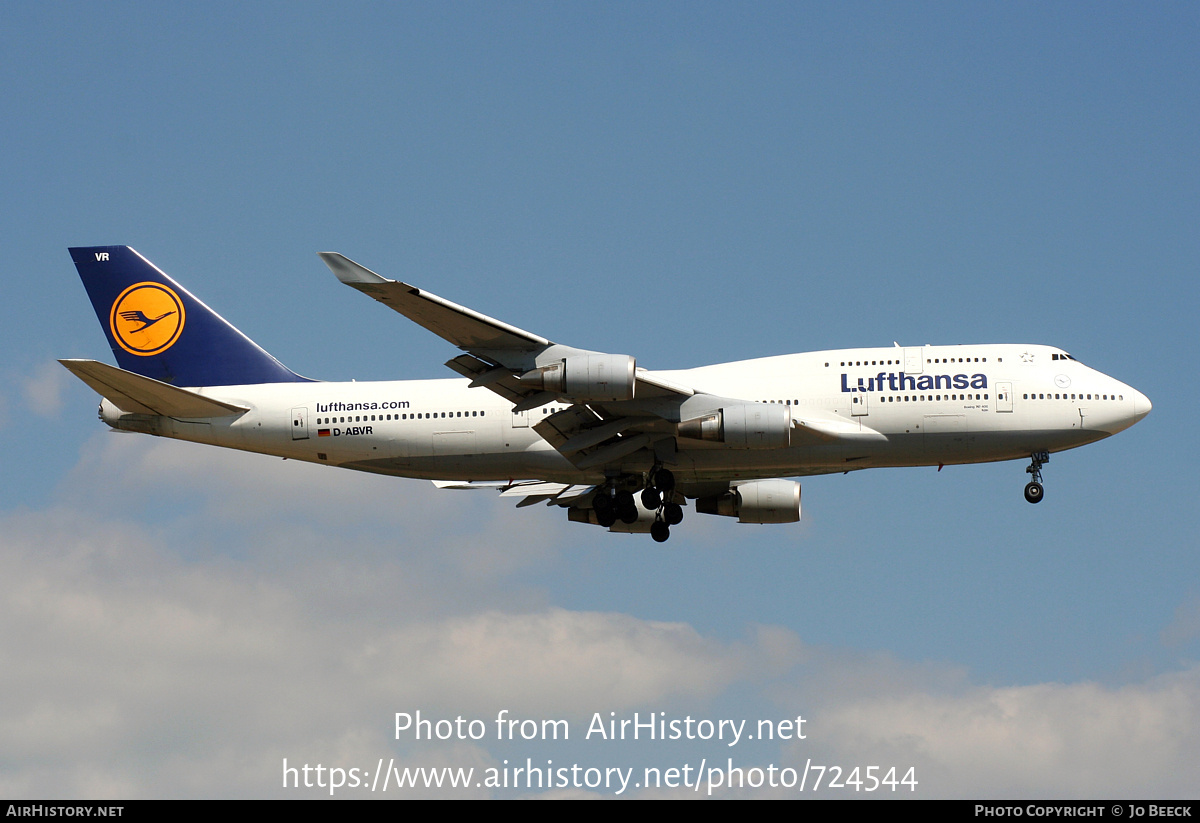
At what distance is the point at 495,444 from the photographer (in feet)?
130

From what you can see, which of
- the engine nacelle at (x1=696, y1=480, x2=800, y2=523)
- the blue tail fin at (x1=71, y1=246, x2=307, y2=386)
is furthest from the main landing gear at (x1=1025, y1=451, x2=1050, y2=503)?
the blue tail fin at (x1=71, y1=246, x2=307, y2=386)

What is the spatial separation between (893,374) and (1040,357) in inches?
179

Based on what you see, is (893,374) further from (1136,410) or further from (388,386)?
(388,386)

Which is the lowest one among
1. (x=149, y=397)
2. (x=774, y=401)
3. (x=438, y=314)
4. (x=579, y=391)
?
(x=579, y=391)

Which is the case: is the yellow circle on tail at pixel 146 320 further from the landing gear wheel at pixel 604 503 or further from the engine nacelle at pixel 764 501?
the engine nacelle at pixel 764 501

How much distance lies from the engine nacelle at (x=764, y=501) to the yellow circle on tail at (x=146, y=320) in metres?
18.6

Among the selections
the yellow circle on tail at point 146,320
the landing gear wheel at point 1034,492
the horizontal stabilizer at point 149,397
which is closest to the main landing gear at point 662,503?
the landing gear wheel at point 1034,492

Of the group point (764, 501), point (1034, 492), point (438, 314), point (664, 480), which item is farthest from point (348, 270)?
point (1034, 492)

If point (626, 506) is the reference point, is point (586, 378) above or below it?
above

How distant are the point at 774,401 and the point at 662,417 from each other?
3.61 metres

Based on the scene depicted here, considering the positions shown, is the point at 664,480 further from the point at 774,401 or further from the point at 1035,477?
the point at 1035,477

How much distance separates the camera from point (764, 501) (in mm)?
43906

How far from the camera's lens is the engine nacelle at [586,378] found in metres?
34.7

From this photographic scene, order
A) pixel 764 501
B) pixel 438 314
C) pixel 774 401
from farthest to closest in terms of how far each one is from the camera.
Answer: pixel 764 501 → pixel 774 401 → pixel 438 314
